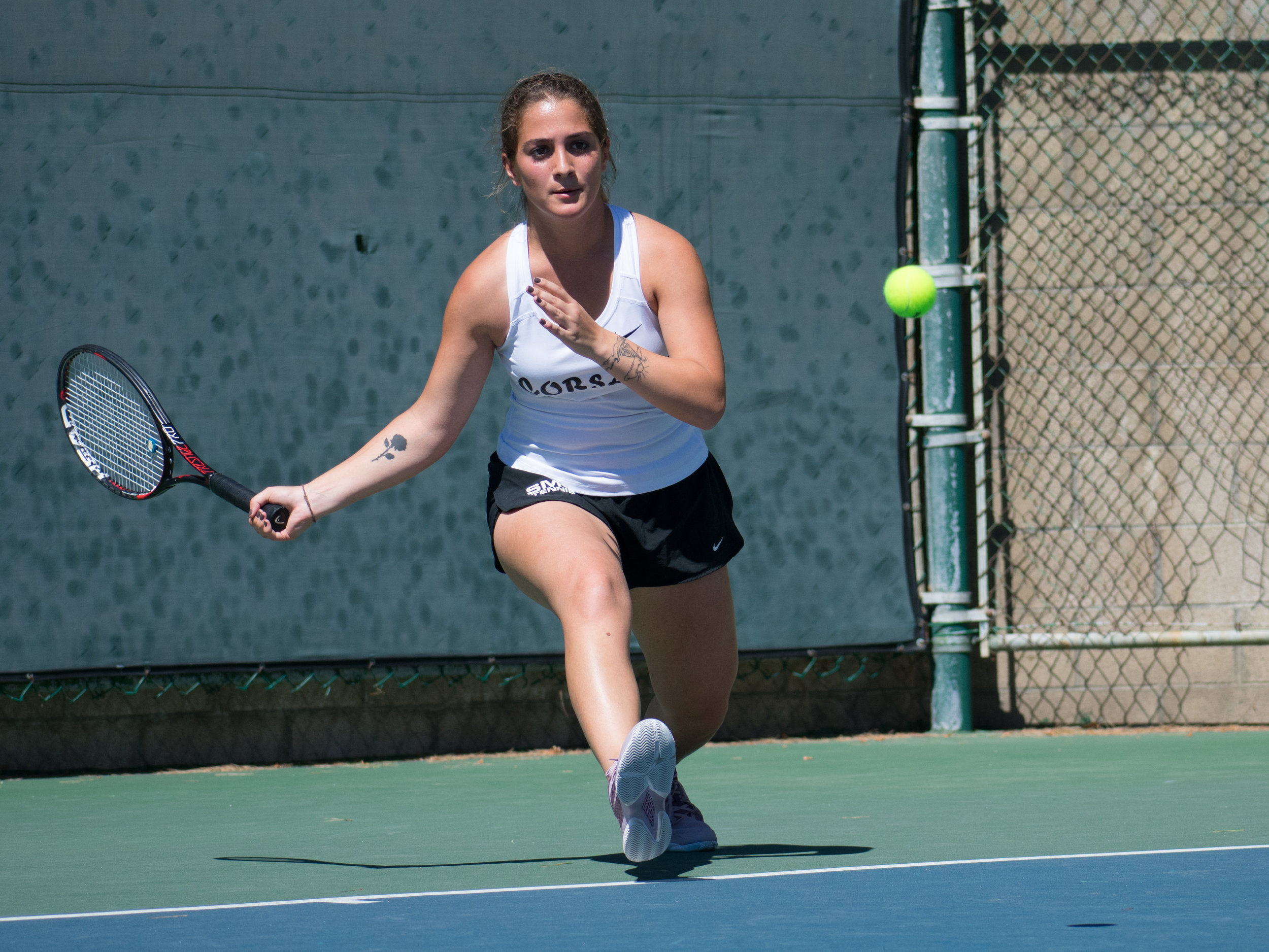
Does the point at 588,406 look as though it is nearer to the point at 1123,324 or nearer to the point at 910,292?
the point at 910,292

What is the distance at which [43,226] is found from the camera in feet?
17.6

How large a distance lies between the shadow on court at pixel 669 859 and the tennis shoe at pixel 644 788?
1.17 feet

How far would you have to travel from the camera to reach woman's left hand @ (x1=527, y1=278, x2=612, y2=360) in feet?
9.90

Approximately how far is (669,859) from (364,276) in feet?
9.03

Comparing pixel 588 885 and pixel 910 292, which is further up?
pixel 910 292

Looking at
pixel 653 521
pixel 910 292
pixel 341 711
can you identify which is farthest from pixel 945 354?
pixel 653 521

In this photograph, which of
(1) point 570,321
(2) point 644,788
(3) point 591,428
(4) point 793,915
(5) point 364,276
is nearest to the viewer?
(4) point 793,915

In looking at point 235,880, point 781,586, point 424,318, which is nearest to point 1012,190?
point 781,586

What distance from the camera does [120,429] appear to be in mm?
4129

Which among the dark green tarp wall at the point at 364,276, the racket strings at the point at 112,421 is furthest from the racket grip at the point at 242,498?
the dark green tarp wall at the point at 364,276

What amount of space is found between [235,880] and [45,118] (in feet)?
9.79

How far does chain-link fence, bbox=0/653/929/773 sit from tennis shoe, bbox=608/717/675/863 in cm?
276

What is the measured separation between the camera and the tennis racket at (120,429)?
3.86 m

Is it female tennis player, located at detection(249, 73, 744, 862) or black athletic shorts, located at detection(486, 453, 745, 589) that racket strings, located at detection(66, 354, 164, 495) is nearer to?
female tennis player, located at detection(249, 73, 744, 862)
